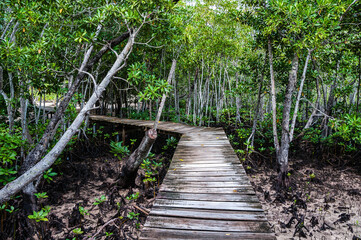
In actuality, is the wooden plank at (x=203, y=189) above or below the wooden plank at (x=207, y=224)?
above

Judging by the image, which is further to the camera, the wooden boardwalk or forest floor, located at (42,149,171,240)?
forest floor, located at (42,149,171,240)

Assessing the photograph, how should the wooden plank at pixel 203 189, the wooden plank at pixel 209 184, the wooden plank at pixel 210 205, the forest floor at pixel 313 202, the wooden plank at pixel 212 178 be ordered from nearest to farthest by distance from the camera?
the wooden plank at pixel 210 205, the wooden plank at pixel 203 189, the wooden plank at pixel 209 184, the wooden plank at pixel 212 178, the forest floor at pixel 313 202

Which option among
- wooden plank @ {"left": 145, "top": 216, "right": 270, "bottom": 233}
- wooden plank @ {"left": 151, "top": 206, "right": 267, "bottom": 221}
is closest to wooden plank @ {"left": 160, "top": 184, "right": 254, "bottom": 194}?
wooden plank @ {"left": 151, "top": 206, "right": 267, "bottom": 221}

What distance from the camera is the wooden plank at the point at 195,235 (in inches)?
71.4

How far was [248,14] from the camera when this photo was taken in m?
5.15

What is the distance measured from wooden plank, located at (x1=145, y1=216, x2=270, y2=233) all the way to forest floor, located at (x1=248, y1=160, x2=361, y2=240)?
5.87 feet

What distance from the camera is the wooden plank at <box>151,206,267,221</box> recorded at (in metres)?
→ 2.09

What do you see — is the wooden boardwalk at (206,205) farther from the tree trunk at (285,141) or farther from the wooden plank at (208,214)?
the tree trunk at (285,141)

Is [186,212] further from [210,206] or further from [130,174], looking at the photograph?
[130,174]

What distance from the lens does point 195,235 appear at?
6.12 feet

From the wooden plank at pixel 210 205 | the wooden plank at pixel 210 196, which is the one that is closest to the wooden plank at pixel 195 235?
the wooden plank at pixel 210 205

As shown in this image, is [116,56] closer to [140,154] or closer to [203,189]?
[140,154]

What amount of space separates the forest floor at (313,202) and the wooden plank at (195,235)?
1896mm

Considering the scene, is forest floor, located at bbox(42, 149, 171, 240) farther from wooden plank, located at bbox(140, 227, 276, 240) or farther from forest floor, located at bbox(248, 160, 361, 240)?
forest floor, located at bbox(248, 160, 361, 240)
